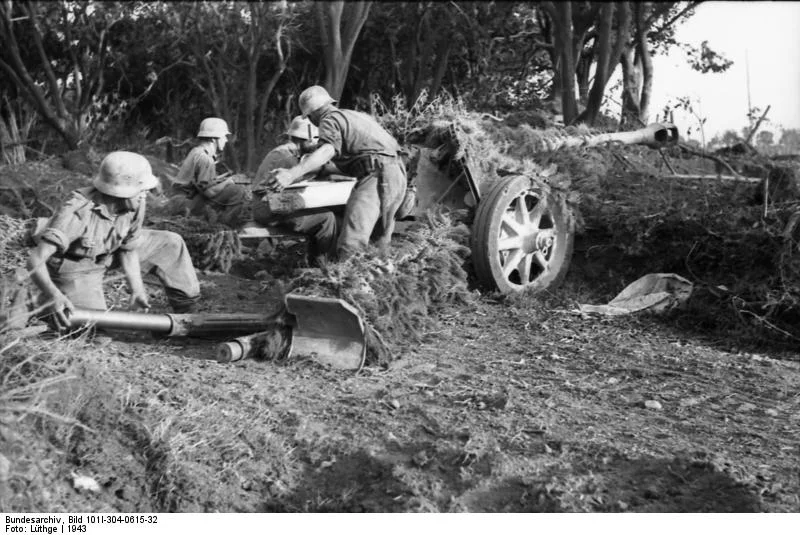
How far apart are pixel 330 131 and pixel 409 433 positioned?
7.92 ft

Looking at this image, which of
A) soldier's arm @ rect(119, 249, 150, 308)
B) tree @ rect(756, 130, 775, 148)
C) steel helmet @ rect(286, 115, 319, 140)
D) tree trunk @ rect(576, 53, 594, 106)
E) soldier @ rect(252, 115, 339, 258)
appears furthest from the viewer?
tree @ rect(756, 130, 775, 148)

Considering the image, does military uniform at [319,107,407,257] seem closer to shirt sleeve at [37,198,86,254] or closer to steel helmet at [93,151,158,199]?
steel helmet at [93,151,158,199]

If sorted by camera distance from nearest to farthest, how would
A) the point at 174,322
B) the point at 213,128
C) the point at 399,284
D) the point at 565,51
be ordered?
1. the point at 565,51
2. the point at 174,322
3. the point at 399,284
4. the point at 213,128

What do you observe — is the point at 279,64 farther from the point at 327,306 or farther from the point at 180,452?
the point at 180,452

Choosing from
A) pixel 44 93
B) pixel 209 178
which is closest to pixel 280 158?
pixel 209 178

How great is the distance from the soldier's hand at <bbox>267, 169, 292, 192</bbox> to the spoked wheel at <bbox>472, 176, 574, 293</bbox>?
4.89 ft

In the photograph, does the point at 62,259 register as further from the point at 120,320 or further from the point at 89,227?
the point at 120,320

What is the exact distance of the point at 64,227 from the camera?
5398 millimetres

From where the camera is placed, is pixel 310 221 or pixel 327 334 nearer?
pixel 327 334

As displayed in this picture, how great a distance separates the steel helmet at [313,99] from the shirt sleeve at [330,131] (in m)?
0.11

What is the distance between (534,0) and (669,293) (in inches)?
124

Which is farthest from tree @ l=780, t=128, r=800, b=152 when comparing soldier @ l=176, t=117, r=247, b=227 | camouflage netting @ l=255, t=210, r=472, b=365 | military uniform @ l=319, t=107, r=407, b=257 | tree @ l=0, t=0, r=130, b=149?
tree @ l=0, t=0, r=130, b=149

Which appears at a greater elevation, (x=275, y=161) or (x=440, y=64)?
(x=440, y=64)

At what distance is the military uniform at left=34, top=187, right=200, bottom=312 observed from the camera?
5430 mm
